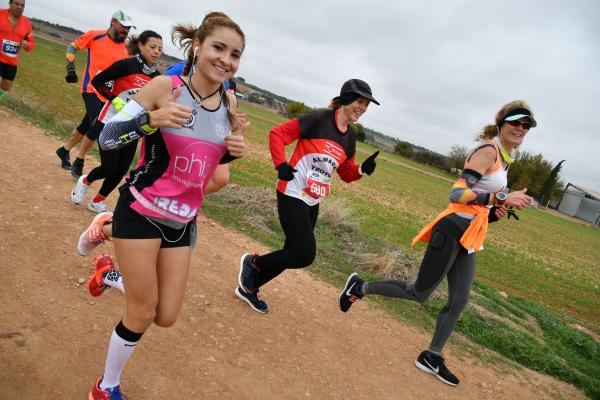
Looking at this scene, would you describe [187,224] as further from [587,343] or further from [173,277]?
[587,343]

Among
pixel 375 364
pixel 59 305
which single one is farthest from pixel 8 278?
pixel 375 364

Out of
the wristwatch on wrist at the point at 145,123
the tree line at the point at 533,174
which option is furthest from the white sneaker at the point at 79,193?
the tree line at the point at 533,174

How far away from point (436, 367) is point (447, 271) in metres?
1.04

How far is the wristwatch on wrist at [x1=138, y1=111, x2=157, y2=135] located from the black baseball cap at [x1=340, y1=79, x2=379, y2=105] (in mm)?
2447

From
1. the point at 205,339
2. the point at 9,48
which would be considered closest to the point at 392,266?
the point at 205,339

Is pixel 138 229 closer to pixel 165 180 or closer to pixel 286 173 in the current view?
pixel 165 180

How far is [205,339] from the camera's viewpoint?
147 inches

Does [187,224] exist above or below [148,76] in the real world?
below

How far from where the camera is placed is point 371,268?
7168 millimetres

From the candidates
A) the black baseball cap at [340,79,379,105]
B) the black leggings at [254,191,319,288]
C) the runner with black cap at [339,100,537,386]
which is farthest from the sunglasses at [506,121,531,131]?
the black leggings at [254,191,319,288]

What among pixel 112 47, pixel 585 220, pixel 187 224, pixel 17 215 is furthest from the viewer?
pixel 585 220

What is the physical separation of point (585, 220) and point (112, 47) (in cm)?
8584

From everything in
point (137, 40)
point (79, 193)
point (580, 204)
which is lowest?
point (79, 193)

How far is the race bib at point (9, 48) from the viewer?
340 inches
